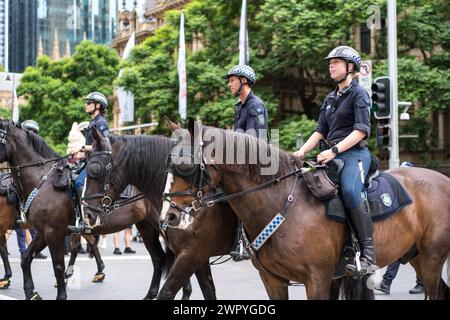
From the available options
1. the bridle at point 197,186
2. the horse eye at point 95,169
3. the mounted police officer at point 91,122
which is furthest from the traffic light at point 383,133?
the bridle at point 197,186

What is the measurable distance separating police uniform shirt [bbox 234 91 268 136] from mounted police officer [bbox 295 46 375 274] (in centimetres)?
84

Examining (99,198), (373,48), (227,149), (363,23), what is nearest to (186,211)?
(227,149)

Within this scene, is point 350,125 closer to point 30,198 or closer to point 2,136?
point 30,198

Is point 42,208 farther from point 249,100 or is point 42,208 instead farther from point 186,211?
point 186,211

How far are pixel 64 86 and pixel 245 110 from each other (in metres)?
50.1

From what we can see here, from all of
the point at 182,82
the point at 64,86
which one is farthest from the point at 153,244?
the point at 64,86

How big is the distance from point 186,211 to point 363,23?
25.6 m

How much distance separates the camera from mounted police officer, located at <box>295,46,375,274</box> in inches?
264

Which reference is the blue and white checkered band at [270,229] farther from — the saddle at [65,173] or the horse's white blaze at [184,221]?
the saddle at [65,173]

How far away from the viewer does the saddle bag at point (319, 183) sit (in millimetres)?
6645

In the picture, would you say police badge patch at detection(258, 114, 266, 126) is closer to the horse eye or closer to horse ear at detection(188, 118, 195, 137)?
horse ear at detection(188, 118, 195, 137)

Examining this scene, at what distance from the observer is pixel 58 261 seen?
10.9m
